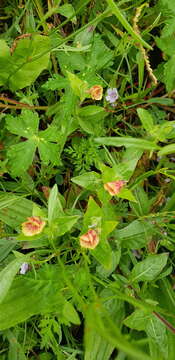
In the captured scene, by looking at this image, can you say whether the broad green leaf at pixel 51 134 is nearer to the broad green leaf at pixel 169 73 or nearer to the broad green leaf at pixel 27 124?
the broad green leaf at pixel 27 124

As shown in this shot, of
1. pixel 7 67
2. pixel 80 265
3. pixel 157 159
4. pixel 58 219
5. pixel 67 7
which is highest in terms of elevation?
pixel 67 7

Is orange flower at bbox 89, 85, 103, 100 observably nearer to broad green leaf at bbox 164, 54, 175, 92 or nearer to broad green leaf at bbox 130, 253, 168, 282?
broad green leaf at bbox 164, 54, 175, 92

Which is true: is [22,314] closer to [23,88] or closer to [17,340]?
[17,340]

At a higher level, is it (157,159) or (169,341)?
(157,159)

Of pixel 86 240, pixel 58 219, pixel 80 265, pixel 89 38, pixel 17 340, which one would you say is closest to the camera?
pixel 86 240

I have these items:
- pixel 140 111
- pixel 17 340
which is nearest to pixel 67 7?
pixel 140 111

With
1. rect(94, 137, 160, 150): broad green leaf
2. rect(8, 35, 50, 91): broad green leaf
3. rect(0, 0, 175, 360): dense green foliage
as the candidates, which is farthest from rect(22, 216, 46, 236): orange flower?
rect(8, 35, 50, 91): broad green leaf

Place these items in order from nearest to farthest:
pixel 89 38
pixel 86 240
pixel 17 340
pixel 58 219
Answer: pixel 86 240 → pixel 58 219 → pixel 17 340 → pixel 89 38
